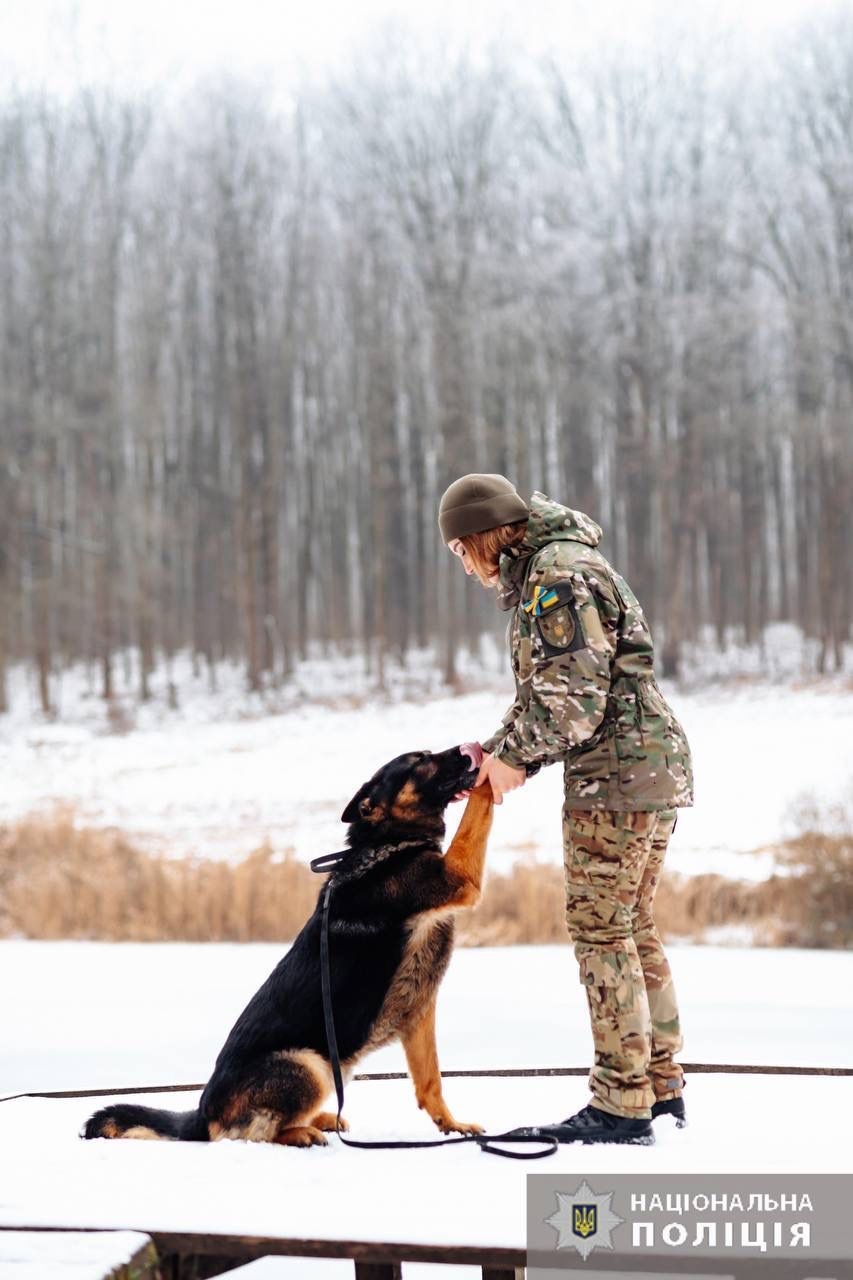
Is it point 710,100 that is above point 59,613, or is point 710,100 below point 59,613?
above

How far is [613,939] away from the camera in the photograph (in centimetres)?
322

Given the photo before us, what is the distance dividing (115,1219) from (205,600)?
78.6 ft

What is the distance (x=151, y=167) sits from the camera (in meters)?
24.2

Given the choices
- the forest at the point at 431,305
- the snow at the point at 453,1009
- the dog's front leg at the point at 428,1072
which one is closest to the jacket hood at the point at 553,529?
the dog's front leg at the point at 428,1072

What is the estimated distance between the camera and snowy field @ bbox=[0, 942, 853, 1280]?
2.69m

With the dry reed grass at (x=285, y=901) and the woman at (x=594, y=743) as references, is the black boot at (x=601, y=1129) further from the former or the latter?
the dry reed grass at (x=285, y=901)

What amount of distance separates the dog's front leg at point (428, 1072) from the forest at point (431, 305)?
18.1m

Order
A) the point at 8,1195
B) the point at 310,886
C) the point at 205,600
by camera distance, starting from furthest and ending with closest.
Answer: the point at 205,600 < the point at 310,886 < the point at 8,1195

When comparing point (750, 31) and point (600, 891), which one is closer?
point (600, 891)

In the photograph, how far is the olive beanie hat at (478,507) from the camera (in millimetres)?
3262

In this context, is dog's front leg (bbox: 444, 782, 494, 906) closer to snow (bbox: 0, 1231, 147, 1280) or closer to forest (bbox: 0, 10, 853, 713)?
→ snow (bbox: 0, 1231, 147, 1280)

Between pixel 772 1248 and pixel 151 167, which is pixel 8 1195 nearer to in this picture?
pixel 772 1248

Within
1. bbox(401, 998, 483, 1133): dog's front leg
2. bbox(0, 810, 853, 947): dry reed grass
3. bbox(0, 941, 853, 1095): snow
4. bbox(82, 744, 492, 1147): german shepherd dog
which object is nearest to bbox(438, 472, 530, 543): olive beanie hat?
bbox(82, 744, 492, 1147): german shepherd dog

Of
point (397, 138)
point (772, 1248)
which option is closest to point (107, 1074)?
Result: point (772, 1248)
